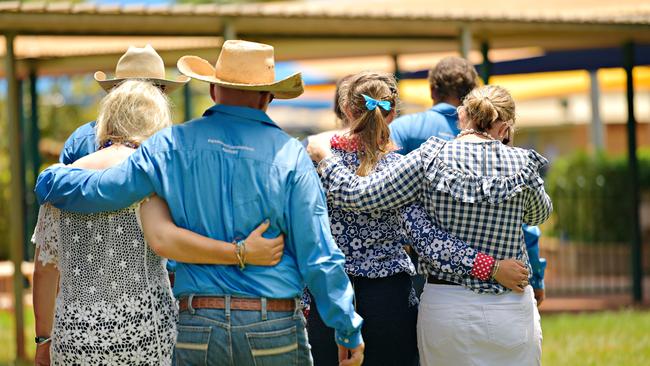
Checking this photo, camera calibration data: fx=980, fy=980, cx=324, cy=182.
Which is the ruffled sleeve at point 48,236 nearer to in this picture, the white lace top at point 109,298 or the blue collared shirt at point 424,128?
the white lace top at point 109,298

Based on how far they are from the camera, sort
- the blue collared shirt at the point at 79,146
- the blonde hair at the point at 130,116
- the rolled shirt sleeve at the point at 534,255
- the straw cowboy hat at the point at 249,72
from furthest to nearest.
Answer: the rolled shirt sleeve at the point at 534,255
the blue collared shirt at the point at 79,146
the blonde hair at the point at 130,116
the straw cowboy hat at the point at 249,72

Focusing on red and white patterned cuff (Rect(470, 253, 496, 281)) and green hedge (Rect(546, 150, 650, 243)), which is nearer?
red and white patterned cuff (Rect(470, 253, 496, 281))

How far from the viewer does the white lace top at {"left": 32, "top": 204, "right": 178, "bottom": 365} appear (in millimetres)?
3586

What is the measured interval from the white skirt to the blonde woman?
3.38ft

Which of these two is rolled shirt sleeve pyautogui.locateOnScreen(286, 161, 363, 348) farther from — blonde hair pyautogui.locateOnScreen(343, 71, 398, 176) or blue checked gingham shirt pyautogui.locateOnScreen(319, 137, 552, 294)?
blonde hair pyautogui.locateOnScreen(343, 71, 398, 176)

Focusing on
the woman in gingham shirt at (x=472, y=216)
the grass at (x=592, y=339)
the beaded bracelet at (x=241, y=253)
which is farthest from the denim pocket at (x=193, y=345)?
the grass at (x=592, y=339)

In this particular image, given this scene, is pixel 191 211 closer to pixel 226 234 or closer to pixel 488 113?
pixel 226 234

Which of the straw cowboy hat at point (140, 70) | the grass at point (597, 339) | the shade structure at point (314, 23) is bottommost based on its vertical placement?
the grass at point (597, 339)

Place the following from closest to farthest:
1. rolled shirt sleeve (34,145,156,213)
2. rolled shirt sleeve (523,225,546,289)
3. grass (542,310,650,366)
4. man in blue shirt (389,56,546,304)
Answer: rolled shirt sleeve (34,145,156,213) → rolled shirt sleeve (523,225,546,289) → man in blue shirt (389,56,546,304) → grass (542,310,650,366)

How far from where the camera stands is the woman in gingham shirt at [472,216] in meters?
3.80

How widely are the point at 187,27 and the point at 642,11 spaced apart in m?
4.94

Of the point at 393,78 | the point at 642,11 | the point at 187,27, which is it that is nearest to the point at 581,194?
the point at 642,11

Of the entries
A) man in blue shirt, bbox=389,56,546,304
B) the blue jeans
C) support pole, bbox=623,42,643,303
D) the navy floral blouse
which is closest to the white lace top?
the blue jeans

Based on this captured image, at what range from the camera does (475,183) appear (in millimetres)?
3779
